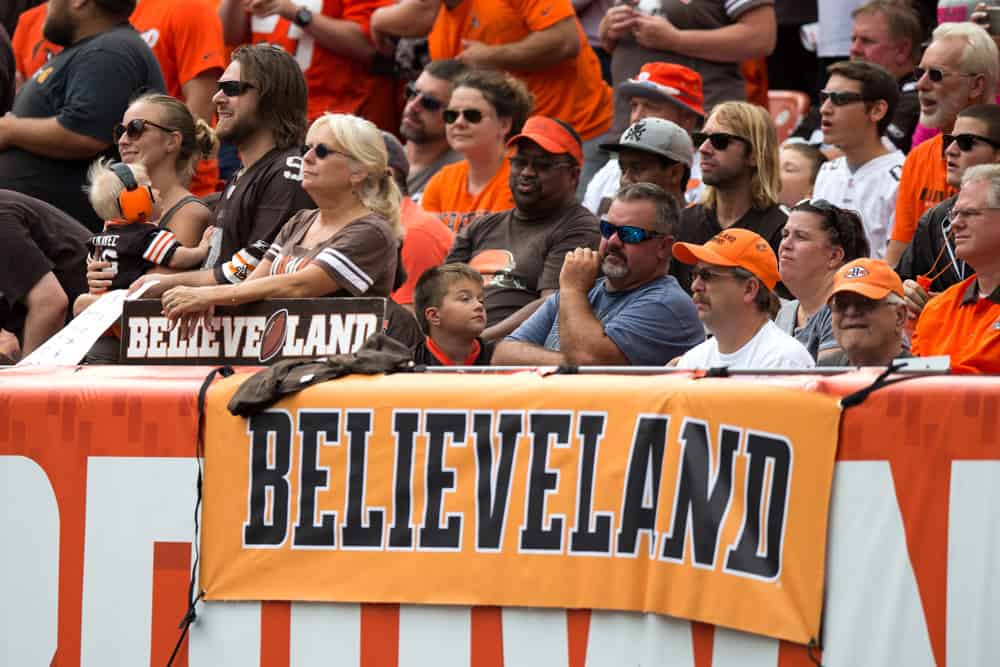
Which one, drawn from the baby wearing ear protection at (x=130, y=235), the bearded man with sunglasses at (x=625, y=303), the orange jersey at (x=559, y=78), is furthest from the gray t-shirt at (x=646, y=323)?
the orange jersey at (x=559, y=78)

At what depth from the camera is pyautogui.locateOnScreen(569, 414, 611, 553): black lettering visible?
4348 millimetres

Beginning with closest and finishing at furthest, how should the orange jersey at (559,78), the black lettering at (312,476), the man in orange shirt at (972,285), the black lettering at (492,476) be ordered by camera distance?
the black lettering at (492,476) < the black lettering at (312,476) < the man in orange shirt at (972,285) < the orange jersey at (559,78)

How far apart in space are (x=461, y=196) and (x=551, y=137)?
1085 millimetres

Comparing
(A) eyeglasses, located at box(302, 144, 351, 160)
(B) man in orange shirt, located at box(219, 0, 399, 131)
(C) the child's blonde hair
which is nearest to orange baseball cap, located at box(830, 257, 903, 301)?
(A) eyeglasses, located at box(302, 144, 351, 160)

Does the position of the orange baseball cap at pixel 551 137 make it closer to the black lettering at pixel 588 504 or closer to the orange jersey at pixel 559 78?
the orange jersey at pixel 559 78

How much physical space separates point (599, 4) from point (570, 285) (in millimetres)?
4287

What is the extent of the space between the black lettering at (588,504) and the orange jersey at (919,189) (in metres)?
3.17

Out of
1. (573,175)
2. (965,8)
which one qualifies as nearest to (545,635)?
(573,175)

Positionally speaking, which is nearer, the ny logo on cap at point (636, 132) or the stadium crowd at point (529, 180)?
the stadium crowd at point (529, 180)

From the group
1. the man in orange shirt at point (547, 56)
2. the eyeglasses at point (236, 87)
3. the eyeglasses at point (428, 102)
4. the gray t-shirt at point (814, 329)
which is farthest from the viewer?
the man in orange shirt at point (547, 56)

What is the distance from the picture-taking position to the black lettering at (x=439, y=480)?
4492mm

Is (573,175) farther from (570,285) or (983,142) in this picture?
(983,142)

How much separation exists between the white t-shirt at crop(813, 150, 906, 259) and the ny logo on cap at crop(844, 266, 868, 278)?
236 cm

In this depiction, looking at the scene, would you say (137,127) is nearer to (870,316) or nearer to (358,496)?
(358,496)
